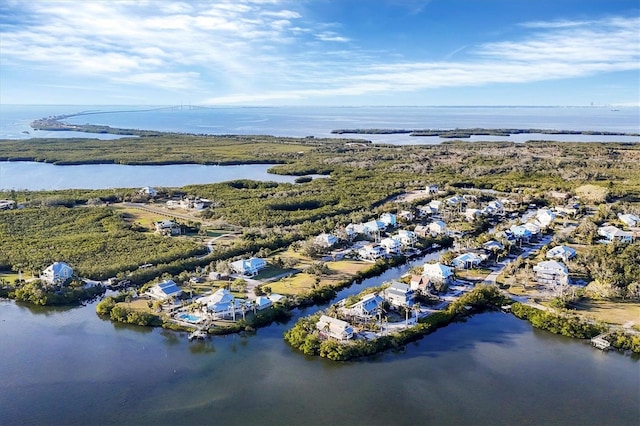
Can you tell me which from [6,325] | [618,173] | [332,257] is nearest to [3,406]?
[6,325]

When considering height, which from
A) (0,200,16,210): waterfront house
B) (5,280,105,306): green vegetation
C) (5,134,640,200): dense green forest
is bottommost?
(5,280,105,306): green vegetation

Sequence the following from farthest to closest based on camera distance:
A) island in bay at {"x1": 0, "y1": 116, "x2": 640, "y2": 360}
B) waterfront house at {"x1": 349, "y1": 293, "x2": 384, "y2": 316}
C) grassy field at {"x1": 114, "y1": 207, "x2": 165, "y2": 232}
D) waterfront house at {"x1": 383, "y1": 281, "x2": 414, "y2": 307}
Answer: grassy field at {"x1": 114, "y1": 207, "x2": 165, "y2": 232}
waterfront house at {"x1": 383, "y1": 281, "x2": 414, "y2": 307}
island in bay at {"x1": 0, "y1": 116, "x2": 640, "y2": 360}
waterfront house at {"x1": 349, "y1": 293, "x2": 384, "y2": 316}

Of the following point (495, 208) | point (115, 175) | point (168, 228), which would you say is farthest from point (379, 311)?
point (115, 175)

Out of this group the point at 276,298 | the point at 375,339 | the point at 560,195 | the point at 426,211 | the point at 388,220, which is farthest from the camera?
the point at 560,195

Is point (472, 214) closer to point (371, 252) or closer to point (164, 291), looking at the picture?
point (371, 252)

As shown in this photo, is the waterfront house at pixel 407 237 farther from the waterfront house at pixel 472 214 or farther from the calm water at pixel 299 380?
the calm water at pixel 299 380

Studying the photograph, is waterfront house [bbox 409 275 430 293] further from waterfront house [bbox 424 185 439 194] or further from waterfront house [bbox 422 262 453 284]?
waterfront house [bbox 424 185 439 194]

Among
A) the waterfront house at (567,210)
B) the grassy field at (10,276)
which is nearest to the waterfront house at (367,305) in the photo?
the grassy field at (10,276)

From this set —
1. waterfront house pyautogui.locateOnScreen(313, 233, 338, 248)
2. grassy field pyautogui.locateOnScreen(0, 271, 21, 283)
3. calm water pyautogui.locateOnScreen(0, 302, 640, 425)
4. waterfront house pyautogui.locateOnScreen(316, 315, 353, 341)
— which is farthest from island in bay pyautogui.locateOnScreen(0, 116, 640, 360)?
calm water pyautogui.locateOnScreen(0, 302, 640, 425)
